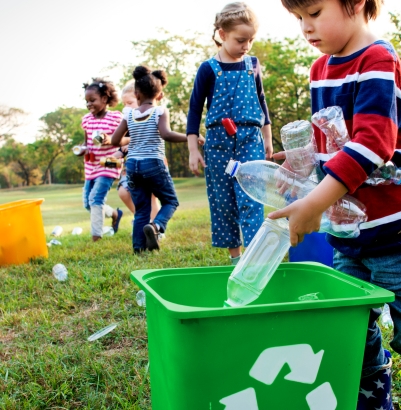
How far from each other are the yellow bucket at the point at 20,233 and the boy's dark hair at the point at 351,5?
10.0 feet

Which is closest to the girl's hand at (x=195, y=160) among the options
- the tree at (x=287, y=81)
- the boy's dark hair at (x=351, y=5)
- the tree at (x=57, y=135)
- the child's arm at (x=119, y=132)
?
the child's arm at (x=119, y=132)

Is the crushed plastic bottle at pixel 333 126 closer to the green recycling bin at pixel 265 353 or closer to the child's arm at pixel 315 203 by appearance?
the child's arm at pixel 315 203

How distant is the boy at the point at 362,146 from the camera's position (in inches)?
44.1

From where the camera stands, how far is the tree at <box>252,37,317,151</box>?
68.2 feet

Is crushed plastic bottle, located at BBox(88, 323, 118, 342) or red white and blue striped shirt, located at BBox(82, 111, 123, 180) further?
red white and blue striped shirt, located at BBox(82, 111, 123, 180)

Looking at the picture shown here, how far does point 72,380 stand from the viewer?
5.66ft

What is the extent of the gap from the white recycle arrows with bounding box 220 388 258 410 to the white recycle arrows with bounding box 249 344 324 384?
0.12 feet

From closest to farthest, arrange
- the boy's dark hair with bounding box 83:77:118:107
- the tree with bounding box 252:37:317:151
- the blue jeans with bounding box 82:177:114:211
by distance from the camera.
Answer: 1. the blue jeans with bounding box 82:177:114:211
2. the boy's dark hair with bounding box 83:77:118:107
3. the tree with bounding box 252:37:317:151

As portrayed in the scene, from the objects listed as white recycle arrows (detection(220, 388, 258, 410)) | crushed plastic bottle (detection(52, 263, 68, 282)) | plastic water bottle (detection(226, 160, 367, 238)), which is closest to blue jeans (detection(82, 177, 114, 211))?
crushed plastic bottle (detection(52, 263, 68, 282))

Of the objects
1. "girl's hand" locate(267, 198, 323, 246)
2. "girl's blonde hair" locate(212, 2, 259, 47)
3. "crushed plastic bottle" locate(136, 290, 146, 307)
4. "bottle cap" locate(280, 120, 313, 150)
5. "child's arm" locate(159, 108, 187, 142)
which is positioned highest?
"girl's blonde hair" locate(212, 2, 259, 47)

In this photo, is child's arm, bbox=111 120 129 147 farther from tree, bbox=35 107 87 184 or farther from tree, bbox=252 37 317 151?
tree, bbox=35 107 87 184

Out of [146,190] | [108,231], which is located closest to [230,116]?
[146,190]

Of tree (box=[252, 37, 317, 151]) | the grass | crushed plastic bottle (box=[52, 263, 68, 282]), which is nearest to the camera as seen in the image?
the grass

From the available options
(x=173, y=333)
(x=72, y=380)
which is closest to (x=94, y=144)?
(x=72, y=380)
